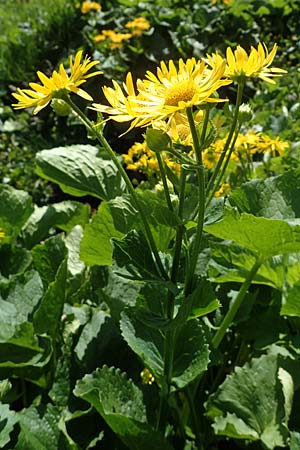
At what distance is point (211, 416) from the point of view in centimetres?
135

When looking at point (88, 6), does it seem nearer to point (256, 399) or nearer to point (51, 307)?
point (51, 307)

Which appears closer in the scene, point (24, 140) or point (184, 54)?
point (24, 140)

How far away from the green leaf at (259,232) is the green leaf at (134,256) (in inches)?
4.7

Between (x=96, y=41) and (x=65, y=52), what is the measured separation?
0.46 metres

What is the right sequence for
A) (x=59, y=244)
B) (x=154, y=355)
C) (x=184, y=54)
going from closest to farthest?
(x=154, y=355), (x=59, y=244), (x=184, y=54)

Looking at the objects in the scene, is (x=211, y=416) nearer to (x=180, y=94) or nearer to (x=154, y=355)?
(x=154, y=355)

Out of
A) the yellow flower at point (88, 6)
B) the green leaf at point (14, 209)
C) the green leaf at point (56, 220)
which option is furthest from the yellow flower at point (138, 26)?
the green leaf at point (14, 209)

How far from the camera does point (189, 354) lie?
1192mm

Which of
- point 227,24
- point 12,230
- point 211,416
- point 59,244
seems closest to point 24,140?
point 227,24

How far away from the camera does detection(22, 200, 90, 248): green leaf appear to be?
6.24ft

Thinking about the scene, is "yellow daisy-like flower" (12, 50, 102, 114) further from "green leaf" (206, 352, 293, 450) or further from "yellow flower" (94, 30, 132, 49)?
"yellow flower" (94, 30, 132, 49)

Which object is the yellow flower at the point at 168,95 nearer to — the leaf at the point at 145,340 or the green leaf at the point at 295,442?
the leaf at the point at 145,340

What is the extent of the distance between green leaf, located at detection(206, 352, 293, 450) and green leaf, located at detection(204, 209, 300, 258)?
279 millimetres

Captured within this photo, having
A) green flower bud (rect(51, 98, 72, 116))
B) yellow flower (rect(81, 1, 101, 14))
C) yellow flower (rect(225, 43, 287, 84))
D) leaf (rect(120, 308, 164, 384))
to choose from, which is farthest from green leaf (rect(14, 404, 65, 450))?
yellow flower (rect(81, 1, 101, 14))
